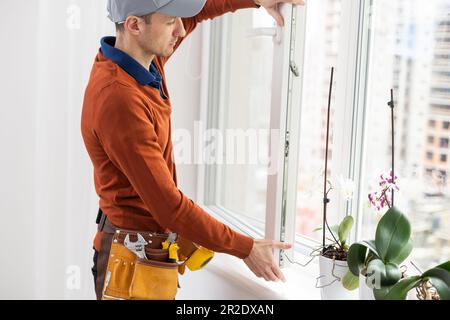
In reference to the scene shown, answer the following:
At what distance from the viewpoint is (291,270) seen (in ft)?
6.28

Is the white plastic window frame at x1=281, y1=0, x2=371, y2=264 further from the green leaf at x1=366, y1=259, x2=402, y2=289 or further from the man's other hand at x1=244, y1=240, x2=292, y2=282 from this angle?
the green leaf at x1=366, y1=259, x2=402, y2=289

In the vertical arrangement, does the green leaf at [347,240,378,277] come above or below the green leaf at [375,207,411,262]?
below

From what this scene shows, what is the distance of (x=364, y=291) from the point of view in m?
1.45

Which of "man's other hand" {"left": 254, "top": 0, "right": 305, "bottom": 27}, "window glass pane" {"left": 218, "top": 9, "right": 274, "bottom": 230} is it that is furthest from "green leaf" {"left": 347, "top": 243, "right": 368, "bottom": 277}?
"window glass pane" {"left": 218, "top": 9, "right": 274, "bottom": 230}

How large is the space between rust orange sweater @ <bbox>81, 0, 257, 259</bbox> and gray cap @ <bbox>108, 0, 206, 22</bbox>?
5.2 inches

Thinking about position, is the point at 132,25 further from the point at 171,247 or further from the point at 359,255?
the point at 359,255

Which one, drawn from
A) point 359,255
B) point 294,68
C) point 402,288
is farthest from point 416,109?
point 402,288

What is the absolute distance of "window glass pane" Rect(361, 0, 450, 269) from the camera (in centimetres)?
159

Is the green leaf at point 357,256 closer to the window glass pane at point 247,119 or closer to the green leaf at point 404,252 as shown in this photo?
the green leaf at point 404,252

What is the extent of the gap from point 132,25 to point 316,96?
0.80 meters

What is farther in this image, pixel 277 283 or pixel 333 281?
pixel 277 283

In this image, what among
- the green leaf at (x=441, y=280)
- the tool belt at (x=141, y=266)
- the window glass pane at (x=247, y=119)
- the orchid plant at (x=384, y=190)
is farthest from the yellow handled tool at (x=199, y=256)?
the window glass pane at (x=247, y=119)

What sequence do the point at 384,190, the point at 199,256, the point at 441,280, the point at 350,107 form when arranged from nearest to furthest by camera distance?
the point at 441,280 < the point at 384,190 < the point at 199,256 < the point at 350,107
